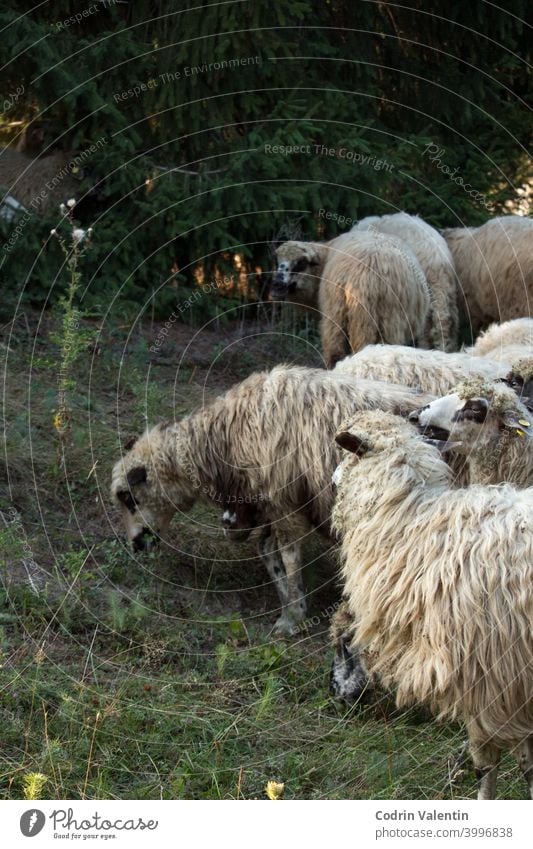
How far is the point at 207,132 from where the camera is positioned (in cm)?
1183

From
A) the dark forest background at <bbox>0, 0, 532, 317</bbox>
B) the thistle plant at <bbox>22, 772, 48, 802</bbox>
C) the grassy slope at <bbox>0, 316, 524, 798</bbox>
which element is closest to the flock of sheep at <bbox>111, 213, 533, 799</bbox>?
the grassy slope at <bbox>0, 316, 524, 798</bbox>

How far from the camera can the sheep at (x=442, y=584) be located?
4.81 m

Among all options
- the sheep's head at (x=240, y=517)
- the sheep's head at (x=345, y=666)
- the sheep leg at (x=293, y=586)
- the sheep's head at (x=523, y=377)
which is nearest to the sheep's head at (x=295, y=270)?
the sheep's head at (x=523, y=377)

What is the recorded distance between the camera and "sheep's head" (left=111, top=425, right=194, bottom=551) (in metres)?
7.91

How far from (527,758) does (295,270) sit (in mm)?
6559

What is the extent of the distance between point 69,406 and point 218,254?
3.11 m

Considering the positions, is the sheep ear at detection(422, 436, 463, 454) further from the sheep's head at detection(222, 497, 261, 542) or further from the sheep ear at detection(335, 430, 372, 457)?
the sheep's head at detection(222, 497, 261, 542)

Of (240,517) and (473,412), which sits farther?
(240,517)

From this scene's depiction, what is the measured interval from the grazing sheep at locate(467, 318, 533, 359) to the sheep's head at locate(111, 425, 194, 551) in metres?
2.60

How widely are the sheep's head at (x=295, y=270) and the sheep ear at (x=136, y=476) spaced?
139 inches

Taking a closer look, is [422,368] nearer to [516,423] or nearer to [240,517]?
[240,517]

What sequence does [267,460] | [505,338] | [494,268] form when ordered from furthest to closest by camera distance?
1. [494,268]
2. [505,338]
3. [267,460]

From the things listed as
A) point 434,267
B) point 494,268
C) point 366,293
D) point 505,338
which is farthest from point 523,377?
point 494,268

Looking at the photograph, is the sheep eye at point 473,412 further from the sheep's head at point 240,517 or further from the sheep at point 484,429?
the sheep's head at point 240,517
